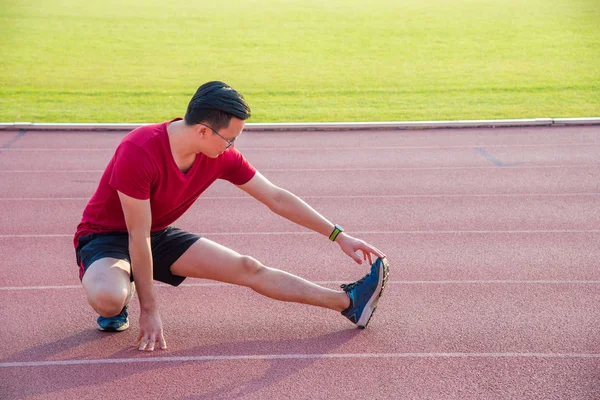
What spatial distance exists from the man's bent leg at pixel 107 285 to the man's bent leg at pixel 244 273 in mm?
374

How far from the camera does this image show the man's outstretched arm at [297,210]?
4.48 metres

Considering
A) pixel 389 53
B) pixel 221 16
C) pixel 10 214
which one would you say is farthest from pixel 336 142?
pixel 221 16

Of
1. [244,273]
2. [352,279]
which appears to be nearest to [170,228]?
[244,273]

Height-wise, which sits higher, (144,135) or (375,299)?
(144,135)

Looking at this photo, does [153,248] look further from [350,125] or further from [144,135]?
[350,125]

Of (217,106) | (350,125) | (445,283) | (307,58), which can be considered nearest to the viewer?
(217,106)

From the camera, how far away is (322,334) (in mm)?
4660

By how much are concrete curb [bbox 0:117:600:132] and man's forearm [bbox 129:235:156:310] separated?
267 inches

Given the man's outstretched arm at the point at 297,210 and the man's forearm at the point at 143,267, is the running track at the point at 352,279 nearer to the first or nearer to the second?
the man's forearm at the point at 143,267

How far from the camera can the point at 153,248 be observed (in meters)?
4.47

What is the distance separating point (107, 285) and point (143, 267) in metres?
0.24

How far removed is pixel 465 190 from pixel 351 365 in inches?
159

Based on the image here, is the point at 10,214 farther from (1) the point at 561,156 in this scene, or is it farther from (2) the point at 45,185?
(1) the point at 561,156

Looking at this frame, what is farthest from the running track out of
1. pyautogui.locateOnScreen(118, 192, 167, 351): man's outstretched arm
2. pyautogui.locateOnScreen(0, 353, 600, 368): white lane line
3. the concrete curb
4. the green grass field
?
the green grass field
